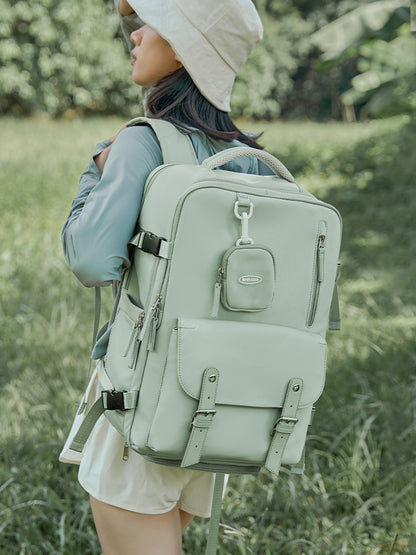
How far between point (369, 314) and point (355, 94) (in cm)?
565

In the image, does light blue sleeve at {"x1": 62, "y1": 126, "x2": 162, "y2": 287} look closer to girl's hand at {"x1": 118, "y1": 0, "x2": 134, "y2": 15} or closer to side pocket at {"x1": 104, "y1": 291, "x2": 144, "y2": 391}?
side pocket at {"x1": 104, "y1": 291, "x2": 144, "y2": 391}

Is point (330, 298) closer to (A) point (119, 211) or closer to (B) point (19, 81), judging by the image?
(A) point (119, 211)

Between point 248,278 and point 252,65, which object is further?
point 252,65

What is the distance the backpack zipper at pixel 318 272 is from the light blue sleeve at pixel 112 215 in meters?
0.39

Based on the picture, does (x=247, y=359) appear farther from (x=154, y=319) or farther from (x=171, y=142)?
(x=171, y=142)

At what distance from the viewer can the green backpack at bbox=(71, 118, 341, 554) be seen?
1430 millimetres

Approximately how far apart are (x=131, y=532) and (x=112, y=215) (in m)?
0.72

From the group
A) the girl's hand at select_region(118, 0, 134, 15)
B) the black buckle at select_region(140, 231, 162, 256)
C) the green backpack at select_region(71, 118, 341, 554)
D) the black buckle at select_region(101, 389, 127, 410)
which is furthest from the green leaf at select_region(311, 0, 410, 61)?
the black buckle at select_region(101, 389, 127, 410)

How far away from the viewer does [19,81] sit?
67.6ft

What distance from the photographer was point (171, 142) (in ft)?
5.10

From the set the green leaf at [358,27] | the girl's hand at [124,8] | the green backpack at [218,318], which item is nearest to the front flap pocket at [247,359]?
the green backpack at [218,318]

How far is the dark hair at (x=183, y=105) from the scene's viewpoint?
165 cm

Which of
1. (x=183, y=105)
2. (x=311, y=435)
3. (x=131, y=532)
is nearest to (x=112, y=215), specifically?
(x=183, y=105)

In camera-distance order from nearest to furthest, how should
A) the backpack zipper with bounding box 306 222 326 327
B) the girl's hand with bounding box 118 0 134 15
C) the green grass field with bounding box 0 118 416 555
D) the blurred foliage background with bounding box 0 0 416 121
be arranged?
1. the backpack zipper with bounding box 306 222 326 327
2. the girl's hand with bounding box 118 0 134 15
3. the green grass field with bounding box 0 118 416 555
4. the blurred foliage background with bounding box 0 0 416 121
